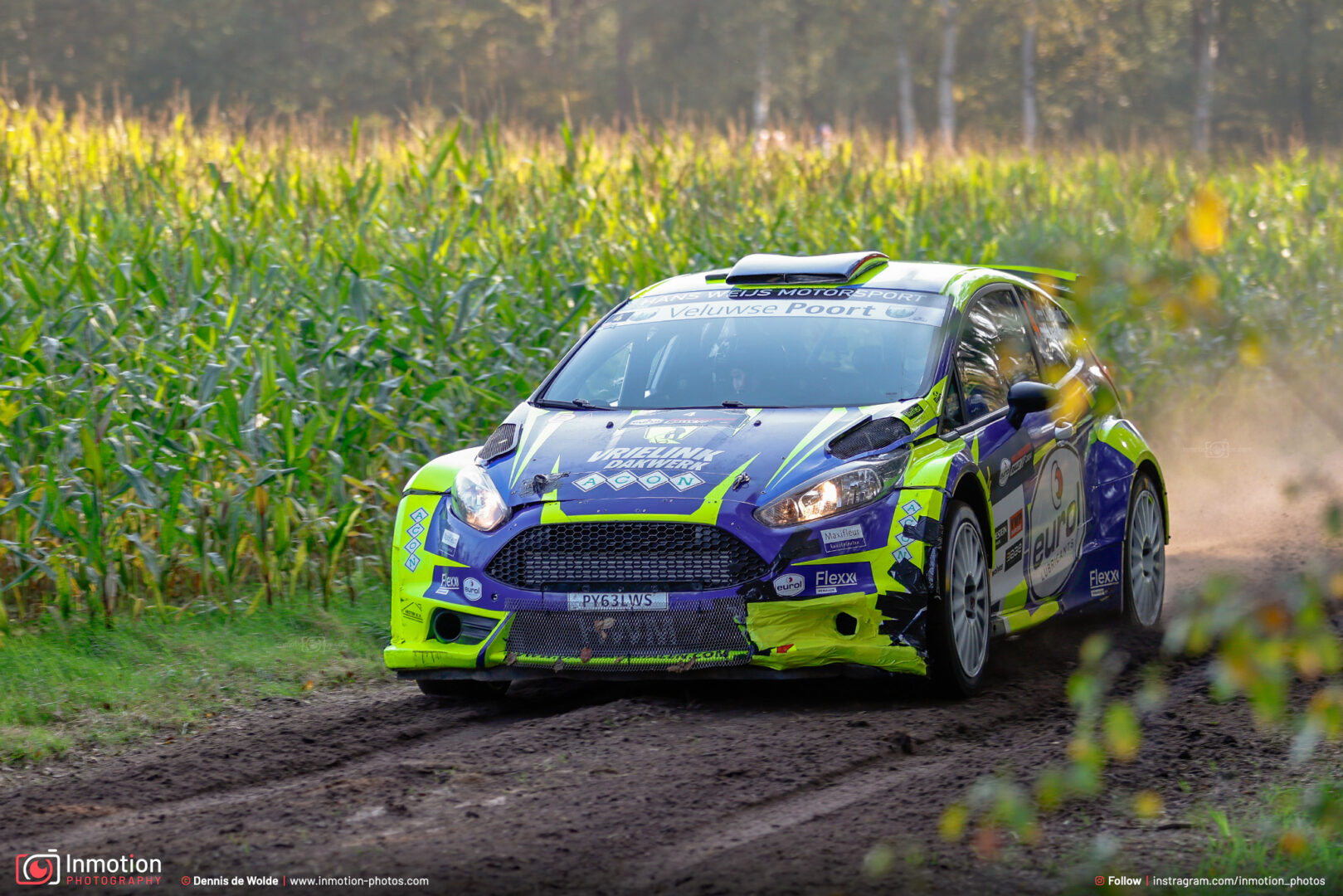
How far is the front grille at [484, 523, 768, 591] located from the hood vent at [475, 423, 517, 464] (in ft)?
2.07

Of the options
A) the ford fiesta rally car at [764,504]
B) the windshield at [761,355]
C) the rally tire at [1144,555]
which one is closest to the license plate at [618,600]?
the ford fiesta rally car at [764,504]

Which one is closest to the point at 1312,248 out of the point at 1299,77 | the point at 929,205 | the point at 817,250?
the point at 929,205

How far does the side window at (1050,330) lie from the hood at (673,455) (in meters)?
1.83

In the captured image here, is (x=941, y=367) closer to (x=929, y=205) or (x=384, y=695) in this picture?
(x=384, y=695)

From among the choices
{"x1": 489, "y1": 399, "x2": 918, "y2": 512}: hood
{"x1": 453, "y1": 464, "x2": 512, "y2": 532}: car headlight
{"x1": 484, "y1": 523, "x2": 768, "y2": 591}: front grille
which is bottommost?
{"x1": 484, "y1": 523, "x2": 768, "y2": 591}: front grille

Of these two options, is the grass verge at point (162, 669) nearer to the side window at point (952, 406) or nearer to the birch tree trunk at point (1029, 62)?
the side window at point (952, 406)

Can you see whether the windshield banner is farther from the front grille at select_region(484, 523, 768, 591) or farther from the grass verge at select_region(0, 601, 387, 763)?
the grass verge at select_region(0, 601, 387, 763)

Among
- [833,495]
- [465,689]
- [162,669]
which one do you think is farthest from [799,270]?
[162,669]

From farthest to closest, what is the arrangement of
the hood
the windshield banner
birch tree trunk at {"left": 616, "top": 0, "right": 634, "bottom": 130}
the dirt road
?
birch tree trunk at {"left": 616, "top": 0, "right": 634, "bottom": 130}, the windshield banner, the hood, the dirt road

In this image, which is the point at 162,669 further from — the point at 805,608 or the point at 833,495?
the point at 833,495

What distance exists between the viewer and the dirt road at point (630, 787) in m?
4.34

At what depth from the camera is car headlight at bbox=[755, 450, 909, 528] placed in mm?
6109

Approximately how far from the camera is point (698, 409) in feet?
22.8

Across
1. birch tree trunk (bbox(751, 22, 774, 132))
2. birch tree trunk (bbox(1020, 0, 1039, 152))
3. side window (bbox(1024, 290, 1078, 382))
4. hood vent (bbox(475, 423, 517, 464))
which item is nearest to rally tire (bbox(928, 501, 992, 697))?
side window (bbox(1024, 290, 1078, 382))
